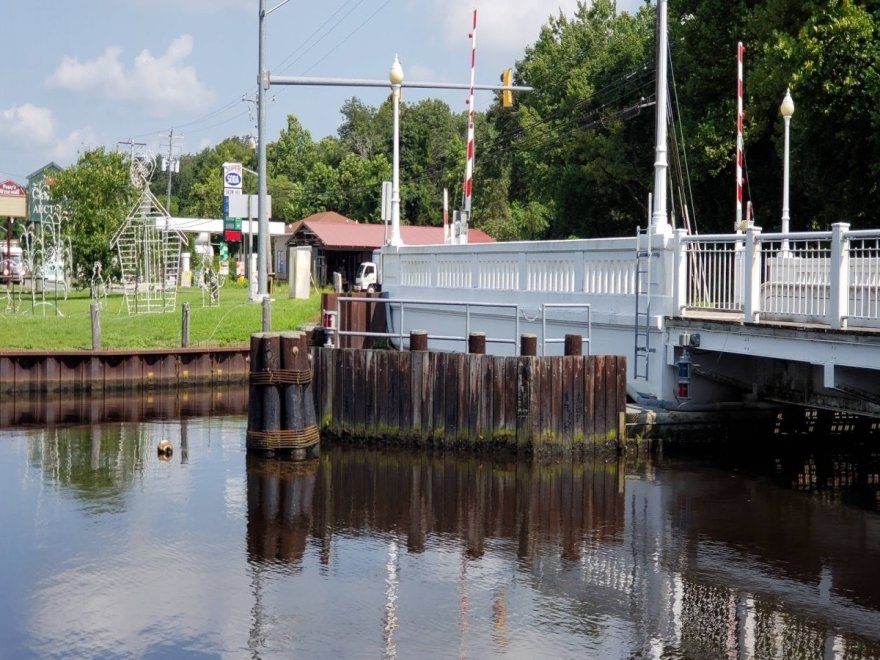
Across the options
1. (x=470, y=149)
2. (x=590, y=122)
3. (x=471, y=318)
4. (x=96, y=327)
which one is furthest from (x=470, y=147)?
(x=590, y=122)

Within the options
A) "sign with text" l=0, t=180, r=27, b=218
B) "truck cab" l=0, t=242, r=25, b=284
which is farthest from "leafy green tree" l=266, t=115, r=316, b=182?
"sign with text" l=0, t=180, r=27, b=218

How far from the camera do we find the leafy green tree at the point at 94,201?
45.9 m

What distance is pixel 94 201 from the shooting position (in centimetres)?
4706

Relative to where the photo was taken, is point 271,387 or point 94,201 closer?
point 271,387

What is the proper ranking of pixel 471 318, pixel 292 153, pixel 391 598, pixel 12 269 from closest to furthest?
pixel 391 598
pixel 471 318
pixel 12 269
pixel 292 153

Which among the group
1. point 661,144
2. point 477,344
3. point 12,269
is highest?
point 661,144

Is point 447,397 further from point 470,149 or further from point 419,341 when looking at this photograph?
point 470,149

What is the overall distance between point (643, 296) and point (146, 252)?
2421 cm

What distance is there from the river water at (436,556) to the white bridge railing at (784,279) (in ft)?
8.56

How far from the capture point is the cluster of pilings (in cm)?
1819

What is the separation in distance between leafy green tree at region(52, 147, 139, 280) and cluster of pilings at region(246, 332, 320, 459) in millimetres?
29387

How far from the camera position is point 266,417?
60.2ft

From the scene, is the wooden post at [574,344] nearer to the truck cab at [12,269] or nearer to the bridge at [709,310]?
the bridge at [709,310]

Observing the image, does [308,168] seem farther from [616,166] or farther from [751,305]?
[751,305]
